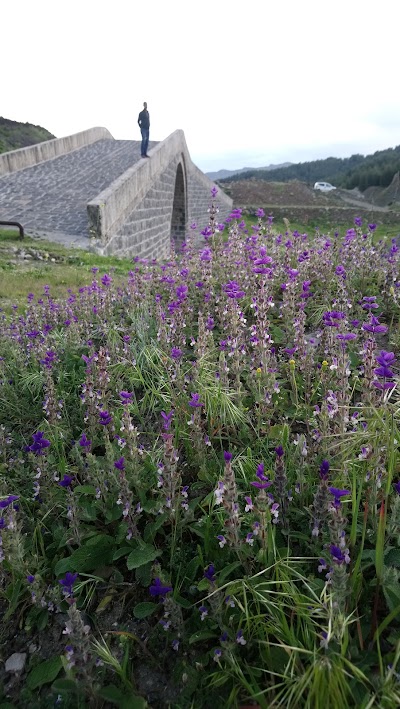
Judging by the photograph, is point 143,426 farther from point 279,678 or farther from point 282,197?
point 282,197

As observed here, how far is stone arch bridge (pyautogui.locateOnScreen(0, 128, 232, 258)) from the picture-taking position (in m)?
11.8

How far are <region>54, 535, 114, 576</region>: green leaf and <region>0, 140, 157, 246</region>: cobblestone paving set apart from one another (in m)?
10.2

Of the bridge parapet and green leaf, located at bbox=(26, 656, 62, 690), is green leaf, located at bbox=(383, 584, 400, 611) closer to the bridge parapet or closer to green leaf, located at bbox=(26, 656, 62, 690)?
green leaf, located at bbox=(26, 656, 62, 690)

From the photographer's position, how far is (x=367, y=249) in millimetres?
5422

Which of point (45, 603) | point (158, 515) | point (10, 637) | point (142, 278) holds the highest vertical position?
point (142, 278)

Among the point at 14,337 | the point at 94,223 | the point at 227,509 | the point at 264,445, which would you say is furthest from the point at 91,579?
the point at 94,223

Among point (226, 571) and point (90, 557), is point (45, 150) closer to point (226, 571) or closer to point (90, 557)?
point (90, 557)

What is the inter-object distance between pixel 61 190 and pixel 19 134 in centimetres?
3279

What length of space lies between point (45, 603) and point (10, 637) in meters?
0.22

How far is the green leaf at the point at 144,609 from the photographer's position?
1.77m

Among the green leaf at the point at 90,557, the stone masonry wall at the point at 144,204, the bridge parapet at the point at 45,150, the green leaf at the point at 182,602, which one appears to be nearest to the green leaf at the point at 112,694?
the green leaf at the point at 182,602

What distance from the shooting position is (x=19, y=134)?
41.3m

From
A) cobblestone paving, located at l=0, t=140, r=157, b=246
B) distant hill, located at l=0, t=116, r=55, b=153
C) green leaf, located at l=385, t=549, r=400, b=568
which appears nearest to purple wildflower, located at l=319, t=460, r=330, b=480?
green leaf, located at l=385, t=549, r=400, b=568

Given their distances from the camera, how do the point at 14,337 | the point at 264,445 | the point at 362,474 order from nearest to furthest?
the point at 362,474, the point at 264,445, the point at 14,337
